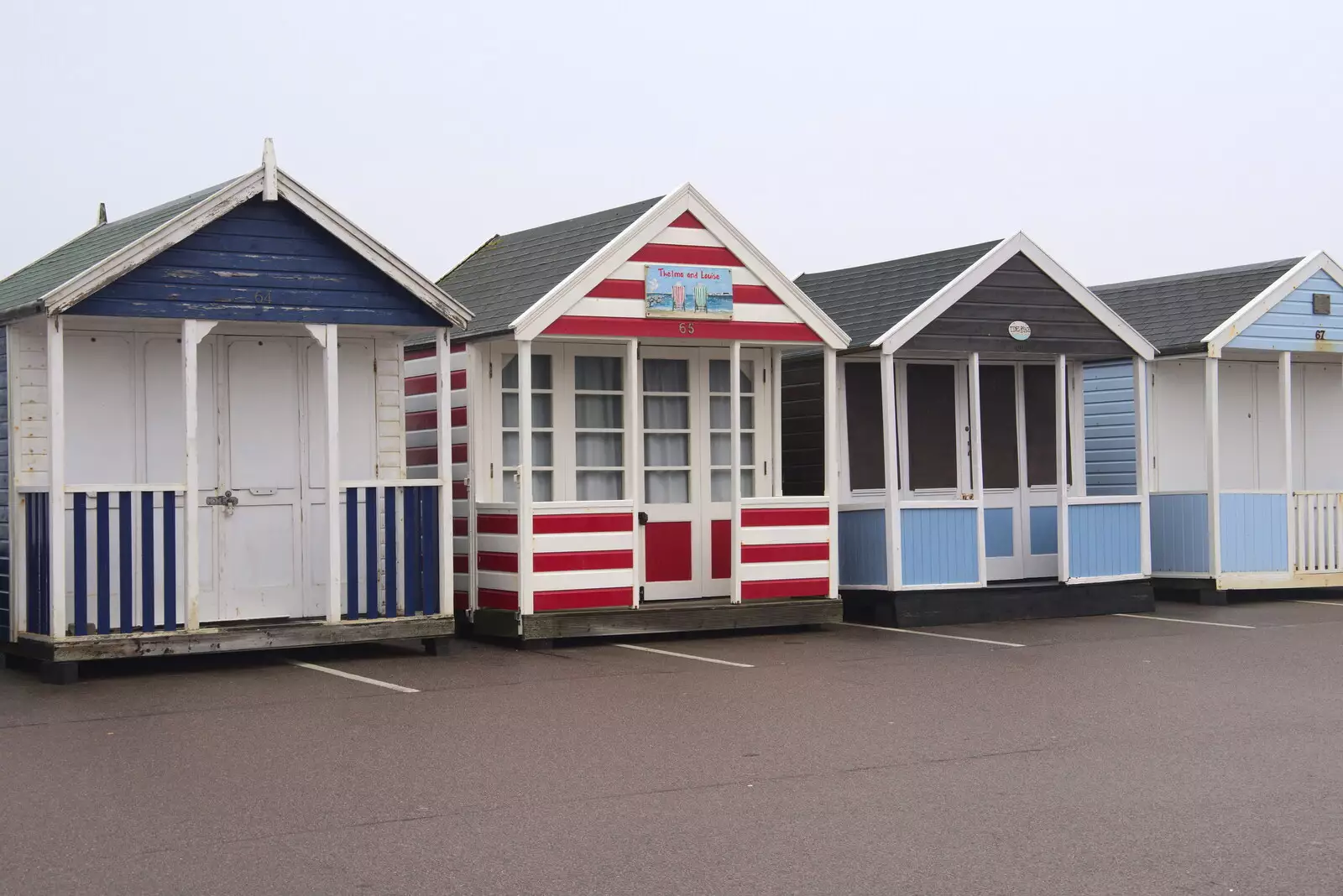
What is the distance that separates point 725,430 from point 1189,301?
20.9ft

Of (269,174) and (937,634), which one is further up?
(269,174)

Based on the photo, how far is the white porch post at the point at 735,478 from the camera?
13.9m

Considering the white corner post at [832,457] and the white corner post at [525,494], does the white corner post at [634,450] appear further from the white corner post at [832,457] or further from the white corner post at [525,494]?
the white corner post at [832,457]

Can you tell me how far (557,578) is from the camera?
521 inches

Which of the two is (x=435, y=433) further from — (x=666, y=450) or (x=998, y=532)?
(x=998, y=532)

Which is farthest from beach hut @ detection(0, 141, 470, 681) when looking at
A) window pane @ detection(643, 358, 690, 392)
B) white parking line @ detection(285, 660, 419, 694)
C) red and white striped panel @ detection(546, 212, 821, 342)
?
window pane @ detection(643, 358, 690, 392)

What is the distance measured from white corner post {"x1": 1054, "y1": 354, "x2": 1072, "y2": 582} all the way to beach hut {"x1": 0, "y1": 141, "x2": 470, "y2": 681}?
619cm

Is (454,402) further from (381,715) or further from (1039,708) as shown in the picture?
(1039,708)

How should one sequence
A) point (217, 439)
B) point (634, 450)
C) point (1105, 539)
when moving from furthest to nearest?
point (1105, 539) < point (634, 450) < point (217, 439)

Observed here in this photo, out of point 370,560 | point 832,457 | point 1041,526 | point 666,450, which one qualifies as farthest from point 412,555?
point 1041,526

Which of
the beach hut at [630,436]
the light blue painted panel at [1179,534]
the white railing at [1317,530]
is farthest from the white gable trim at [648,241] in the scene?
the white railing at [1317,530]

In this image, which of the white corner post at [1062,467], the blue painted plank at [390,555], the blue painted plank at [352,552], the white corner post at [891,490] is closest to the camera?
the blue painted plank at [352,552]

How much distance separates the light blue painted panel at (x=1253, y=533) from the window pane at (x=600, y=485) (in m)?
6.85

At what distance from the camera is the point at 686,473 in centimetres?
1460
